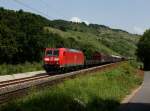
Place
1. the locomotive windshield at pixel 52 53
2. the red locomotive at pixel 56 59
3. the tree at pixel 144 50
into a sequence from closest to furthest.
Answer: the red locomotive at pixel 56 59, the locomotive windshield at pixel 52 53, the tree at pixel 144 50

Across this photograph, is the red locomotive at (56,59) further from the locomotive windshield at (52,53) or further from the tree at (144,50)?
the tree at (144,50)

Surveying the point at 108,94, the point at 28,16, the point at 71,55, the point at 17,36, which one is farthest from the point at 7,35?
the point at 108,94

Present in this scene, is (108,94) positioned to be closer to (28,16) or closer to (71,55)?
(71,55)

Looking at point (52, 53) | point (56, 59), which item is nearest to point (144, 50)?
Result: point (52, 53)

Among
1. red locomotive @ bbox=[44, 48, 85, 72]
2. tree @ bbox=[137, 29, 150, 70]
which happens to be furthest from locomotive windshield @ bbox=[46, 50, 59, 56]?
tree @ bbox=[137, 29, 150, 70]

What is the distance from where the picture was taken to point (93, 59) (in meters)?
76.3

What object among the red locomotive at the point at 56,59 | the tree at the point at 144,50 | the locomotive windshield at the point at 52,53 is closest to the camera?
the red locomotive at the point at 56,59

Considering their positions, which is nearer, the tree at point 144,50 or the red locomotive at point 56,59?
the red locomotive at point 56,59

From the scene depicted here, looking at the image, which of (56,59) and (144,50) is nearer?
(56,59)

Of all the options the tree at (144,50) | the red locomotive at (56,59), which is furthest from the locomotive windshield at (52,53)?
the tree at (144,50)

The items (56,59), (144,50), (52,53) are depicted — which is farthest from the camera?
(144,50)

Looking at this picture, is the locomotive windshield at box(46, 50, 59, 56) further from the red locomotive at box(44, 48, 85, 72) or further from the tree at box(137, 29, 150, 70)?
the tree at box(137, 29, 150, 70)

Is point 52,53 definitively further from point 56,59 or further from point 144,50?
point 144,50

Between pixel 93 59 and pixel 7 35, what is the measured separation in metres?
15.8
